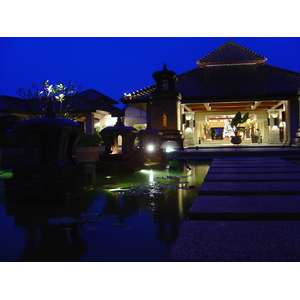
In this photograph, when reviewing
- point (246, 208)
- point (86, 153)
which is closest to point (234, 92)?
point (86, 153)

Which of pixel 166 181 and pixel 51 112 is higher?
pixel 51 112

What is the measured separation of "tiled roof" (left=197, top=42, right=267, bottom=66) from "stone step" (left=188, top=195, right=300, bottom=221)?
62.4ft

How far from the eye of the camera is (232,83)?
20.0 metres

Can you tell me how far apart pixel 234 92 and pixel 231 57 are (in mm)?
4781

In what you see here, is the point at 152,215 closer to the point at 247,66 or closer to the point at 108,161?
the point at 108,161

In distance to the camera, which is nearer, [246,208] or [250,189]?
[246,208]

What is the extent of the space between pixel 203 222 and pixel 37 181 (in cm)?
306

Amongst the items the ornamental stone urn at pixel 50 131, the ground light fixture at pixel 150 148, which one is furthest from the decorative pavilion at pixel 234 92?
the ornamental stone urn at pixel 50 131

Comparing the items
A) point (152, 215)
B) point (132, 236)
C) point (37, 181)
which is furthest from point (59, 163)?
point (132, 236)

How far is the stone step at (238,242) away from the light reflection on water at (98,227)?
0.62 feet

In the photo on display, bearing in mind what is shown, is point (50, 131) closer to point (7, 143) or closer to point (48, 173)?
point (48, 173)

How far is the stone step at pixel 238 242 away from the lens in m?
2.40

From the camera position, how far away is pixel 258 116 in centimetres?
2575

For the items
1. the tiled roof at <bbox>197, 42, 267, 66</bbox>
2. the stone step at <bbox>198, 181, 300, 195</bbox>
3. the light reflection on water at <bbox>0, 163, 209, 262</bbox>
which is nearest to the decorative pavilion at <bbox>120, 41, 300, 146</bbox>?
the tiled roof at <bbox>197, 42, 267, 66</bbox>
